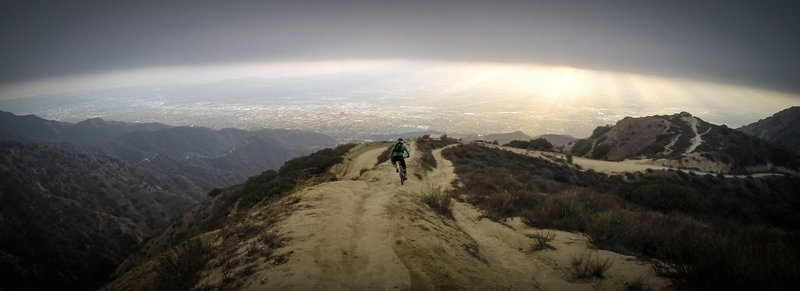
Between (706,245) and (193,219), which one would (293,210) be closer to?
(706,245)

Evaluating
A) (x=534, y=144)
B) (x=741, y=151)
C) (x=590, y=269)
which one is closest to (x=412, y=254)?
(x=590, y=269)

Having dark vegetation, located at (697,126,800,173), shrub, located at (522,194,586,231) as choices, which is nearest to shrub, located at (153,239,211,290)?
shrub, located at (522,194,586,231)

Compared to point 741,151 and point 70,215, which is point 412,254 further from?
point 70,215

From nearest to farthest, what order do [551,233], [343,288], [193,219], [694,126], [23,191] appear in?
1. [343,288]
2. [551,233]
3. [193,219]
4. [694,126]
5. [23,191]

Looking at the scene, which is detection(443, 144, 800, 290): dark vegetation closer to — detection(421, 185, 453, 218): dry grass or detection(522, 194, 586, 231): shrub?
detection(522, 194, 586, 231): shrub

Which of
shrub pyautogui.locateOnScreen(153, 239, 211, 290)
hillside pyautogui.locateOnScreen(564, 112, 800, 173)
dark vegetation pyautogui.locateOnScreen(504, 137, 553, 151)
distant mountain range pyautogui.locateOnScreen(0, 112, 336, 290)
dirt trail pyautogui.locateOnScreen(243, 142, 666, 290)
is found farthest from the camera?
distant mountain range pyautogui.locateOnScreen(0, 112, 336, 290)

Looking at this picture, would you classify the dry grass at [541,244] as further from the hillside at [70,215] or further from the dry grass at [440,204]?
the hillside at [70,215]

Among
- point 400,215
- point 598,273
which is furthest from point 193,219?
point 598,273
